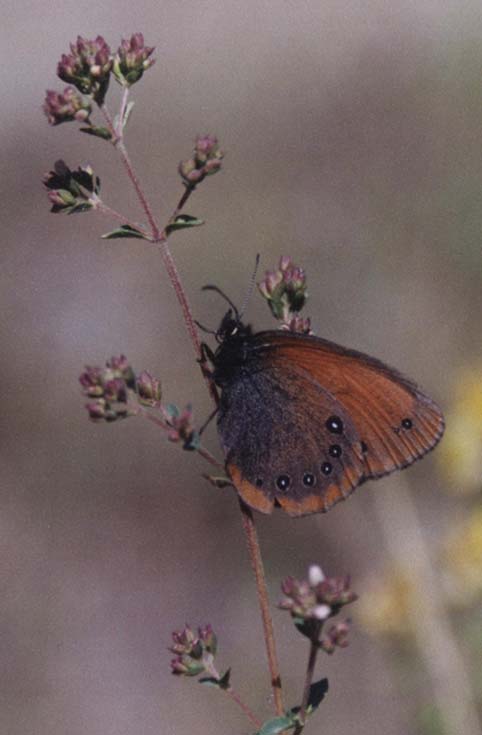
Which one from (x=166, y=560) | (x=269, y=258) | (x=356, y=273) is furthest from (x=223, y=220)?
(x=166, y=560)

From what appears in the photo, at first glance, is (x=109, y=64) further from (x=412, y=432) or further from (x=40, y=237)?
(x=40, y=237)

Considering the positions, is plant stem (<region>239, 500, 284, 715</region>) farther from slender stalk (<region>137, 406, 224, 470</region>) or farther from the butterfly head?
the butterfly head

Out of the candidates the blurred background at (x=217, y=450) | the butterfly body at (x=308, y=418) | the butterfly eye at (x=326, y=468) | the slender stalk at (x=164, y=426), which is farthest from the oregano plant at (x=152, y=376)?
the blurred background at (x=217, y=450)

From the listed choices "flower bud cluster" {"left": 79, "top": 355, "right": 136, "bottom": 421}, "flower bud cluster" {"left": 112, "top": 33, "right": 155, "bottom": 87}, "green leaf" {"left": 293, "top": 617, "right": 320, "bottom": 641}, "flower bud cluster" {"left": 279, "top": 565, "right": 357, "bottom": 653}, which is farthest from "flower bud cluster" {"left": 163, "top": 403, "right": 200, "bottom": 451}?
"flower bud cluster" {"left": 112, "top": 33, "right": 155, "bottom": 87}

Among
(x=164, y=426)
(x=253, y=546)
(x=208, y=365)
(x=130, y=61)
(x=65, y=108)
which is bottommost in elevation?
(x=253, y=546)

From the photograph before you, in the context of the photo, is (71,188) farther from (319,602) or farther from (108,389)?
(319,602)

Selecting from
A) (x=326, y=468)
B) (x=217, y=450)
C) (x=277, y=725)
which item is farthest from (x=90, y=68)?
(x=217, y=450)
